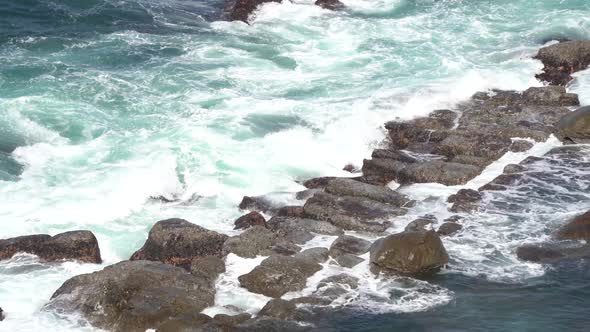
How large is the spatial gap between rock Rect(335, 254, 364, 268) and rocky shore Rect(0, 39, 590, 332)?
0.14 ft

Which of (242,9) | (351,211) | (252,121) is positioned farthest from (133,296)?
(242,9)

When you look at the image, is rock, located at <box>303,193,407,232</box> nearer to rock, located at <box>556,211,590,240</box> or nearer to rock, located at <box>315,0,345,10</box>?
rock, located at <box>556,211,590,240</box>

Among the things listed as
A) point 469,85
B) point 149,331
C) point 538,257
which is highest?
point 469,85

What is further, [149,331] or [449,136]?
[449,136]

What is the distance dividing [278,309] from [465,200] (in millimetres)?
6716

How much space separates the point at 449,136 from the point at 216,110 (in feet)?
25.4

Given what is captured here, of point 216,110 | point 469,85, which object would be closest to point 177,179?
point 216,110

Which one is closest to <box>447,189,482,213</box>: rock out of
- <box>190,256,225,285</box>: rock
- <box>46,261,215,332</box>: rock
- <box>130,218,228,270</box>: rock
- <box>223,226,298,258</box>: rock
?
<box>223,226,298,258</box>: rock

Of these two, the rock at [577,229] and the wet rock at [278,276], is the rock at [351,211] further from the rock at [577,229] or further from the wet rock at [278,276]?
the rock at [577,229]

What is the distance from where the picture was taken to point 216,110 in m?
26.7

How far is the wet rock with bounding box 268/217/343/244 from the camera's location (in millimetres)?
18516

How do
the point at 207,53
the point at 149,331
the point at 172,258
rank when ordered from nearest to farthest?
1. the point at 149,331
2. the point at 172,258
3. the point at 207,53

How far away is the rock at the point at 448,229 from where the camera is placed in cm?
1831

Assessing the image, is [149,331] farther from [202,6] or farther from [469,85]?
[202,6]
